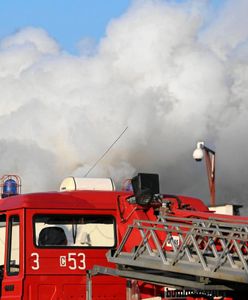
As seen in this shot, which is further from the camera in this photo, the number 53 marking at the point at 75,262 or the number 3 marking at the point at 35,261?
the number 53 marking at the point at 75,262

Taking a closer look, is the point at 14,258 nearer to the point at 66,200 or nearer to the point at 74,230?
the point at 74,230

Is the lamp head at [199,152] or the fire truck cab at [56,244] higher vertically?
the lamp head at [199,152]

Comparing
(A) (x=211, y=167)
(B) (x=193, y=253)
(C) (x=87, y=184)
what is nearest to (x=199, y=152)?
(A) (x=211, y=167)

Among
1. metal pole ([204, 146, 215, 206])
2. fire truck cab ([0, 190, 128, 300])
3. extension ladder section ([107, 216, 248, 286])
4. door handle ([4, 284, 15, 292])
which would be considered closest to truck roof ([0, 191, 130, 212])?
fire truck cab ([0, 190, 128, 300])

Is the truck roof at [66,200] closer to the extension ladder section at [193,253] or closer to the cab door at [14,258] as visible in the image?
the cab door at [14,258]

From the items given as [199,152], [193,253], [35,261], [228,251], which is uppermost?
[199,152]

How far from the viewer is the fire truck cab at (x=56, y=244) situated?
11.4 metres

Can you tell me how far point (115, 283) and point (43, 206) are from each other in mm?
1504

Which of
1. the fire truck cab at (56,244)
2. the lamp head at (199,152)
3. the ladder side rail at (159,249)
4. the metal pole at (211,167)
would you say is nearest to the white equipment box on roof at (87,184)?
the fire truck cab at (56,244)

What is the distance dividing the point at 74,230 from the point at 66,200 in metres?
0.45

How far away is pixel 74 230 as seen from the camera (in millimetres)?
11781

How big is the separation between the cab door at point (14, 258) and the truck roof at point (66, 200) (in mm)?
186

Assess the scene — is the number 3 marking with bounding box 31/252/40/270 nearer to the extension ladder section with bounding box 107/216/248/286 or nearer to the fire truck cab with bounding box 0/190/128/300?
the fire truck cab with bounding box 0/190/128/300

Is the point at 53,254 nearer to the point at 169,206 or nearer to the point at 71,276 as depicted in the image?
the point at 71,276
